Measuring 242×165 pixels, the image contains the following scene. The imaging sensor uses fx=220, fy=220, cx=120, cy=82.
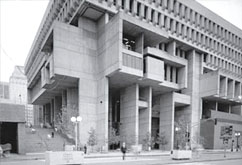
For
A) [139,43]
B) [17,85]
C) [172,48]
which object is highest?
[172,48]

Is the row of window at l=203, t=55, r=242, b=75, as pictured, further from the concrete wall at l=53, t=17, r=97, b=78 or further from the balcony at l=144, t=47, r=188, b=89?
the concrete wall at l=53, t=17, r=97, b=78

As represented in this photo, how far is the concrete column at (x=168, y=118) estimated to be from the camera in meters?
42.9

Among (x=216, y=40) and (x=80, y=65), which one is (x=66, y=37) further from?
(x=216, y=40)

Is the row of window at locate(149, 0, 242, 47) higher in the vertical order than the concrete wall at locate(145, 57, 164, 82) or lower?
higher

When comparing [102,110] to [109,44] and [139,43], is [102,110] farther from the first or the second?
[139,43]

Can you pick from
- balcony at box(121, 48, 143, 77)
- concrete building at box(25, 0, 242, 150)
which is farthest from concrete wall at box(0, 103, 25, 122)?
balcony at box(121, 48, 143, 77)

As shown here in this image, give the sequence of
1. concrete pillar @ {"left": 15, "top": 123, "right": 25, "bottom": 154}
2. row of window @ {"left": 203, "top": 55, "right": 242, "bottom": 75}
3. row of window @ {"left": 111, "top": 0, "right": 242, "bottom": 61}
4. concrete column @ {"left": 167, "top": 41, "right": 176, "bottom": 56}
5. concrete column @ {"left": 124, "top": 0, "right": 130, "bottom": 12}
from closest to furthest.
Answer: concrete pillar @ {"left": 15, "top": 123, "right": 25, "bottom": 154} → concrete column @ {"left": 124, "top": 0, "right": 130, "bottom": 12} → row of window @ {"left": 111, "top": 0, "right": 242, "bottom": 61} → concrete column @ {"left": 167, "top": 41, "right": 176, "bottom": 56} → row of window @ {"left": 203, "top": 55, "right": 242, "bottom": 75}

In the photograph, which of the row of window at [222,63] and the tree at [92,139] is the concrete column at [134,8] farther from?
the row of window at [222,63]

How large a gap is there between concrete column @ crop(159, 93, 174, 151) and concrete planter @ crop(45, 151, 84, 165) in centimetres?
3009

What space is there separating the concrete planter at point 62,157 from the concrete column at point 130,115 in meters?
19.9

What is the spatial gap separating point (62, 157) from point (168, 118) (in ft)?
106

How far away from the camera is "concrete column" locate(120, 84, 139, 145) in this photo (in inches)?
1404

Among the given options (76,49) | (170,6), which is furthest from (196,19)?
(76,49)

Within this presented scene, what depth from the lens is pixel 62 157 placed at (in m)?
14.9
